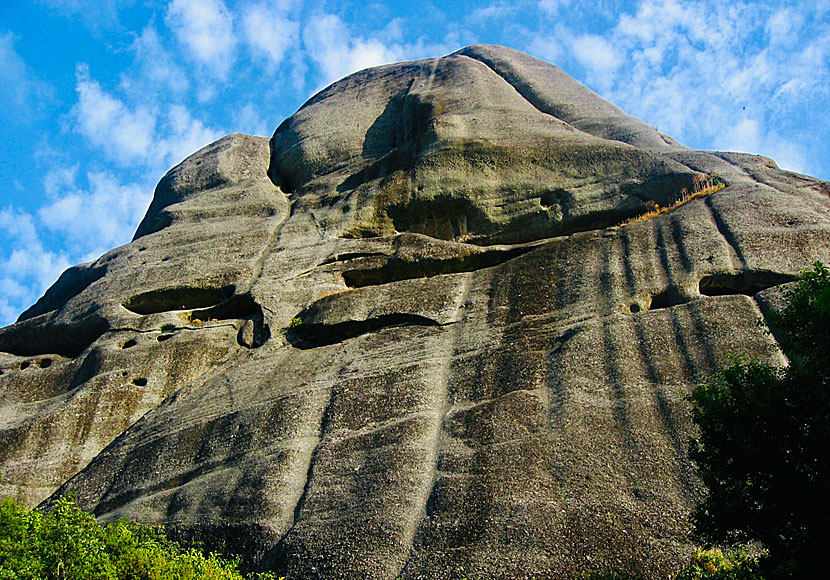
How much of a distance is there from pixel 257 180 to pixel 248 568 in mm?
19150

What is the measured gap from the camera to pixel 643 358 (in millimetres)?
15070

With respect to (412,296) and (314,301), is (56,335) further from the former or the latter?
(412,296)

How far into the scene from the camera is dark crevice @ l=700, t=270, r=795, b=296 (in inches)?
658

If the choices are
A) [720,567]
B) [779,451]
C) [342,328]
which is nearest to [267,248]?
[342,328]

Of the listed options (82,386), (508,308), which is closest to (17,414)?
(82,386)

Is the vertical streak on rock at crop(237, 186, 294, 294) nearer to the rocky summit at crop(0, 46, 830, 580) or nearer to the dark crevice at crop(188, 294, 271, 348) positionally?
the rocky summit at crop(0, 46, 830, 580)

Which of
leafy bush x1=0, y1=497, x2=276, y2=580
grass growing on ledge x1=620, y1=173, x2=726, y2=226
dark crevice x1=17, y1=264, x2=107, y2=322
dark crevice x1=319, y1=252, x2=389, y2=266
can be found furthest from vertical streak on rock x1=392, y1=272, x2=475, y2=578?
dark crevice x1=17, y1=264, x2=107, y2=322

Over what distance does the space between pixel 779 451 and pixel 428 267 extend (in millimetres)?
12632

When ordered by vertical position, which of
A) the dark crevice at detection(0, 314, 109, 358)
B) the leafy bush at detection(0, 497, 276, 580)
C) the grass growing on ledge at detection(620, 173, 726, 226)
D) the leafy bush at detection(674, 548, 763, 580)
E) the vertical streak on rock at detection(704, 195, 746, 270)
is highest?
the grass growing on ledge at detection(620, 173, 726, 226)

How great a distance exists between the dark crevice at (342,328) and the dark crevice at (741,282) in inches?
230

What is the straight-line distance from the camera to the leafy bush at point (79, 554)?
11148 millimetres

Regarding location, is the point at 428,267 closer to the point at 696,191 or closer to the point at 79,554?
the point at 696,191

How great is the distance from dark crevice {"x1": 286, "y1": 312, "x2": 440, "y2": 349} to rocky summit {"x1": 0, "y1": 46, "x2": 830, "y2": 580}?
57 mm

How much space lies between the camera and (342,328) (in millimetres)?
19719
